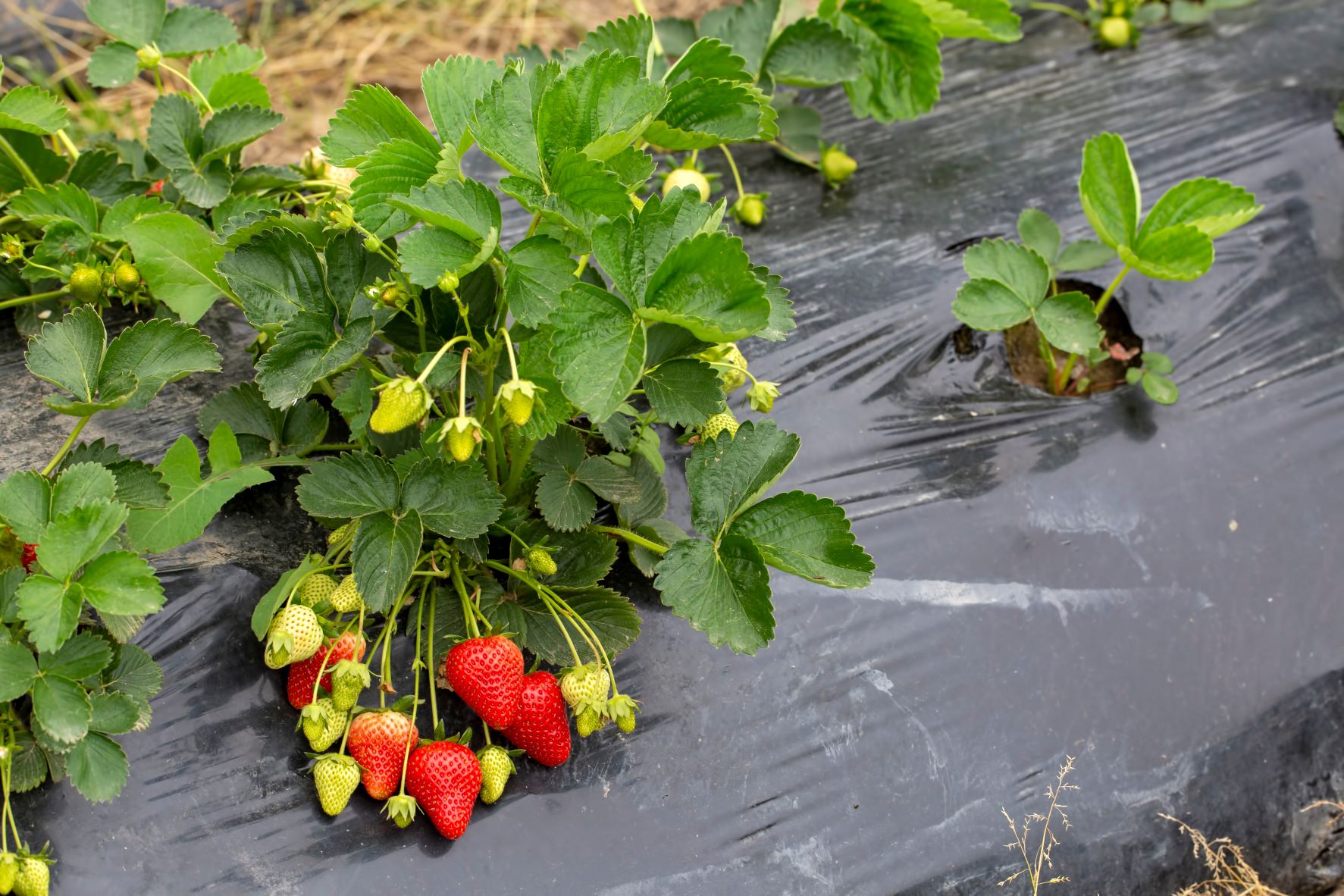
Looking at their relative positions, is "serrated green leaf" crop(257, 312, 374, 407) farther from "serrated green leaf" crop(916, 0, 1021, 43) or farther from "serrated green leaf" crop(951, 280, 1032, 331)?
"serrated green leaf" crop(916, 0, 1021, 43)

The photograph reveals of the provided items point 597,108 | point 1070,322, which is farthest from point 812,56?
point 597,108

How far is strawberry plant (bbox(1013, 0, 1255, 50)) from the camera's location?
218 centimetres

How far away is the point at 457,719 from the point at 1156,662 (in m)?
0.94

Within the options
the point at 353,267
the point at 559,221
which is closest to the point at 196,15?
the point at 353,267

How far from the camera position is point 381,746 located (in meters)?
1.15

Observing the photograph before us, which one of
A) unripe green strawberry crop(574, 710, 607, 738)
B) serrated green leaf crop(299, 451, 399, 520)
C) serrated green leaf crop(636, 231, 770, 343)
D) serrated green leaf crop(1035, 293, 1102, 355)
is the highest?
serrated green leaf crop(636, 231, 770, 343)

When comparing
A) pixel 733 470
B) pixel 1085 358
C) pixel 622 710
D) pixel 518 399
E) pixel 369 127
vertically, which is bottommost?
pixel 622 710

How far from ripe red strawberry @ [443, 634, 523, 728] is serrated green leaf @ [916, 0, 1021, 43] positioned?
125 cm

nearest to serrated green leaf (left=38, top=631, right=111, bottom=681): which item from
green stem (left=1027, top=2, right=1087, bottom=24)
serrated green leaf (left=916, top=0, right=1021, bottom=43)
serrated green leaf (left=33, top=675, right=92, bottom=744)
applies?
serrated green leaf (left=33, top=675, right=92, bottom=744)

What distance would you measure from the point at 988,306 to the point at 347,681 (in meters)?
1.03

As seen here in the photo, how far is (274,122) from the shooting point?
1.46m

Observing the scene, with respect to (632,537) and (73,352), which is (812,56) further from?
(73,352)

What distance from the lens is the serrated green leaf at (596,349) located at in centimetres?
102

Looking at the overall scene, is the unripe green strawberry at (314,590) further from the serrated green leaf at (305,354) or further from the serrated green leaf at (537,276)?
the serrated green leaf at (537,276)
